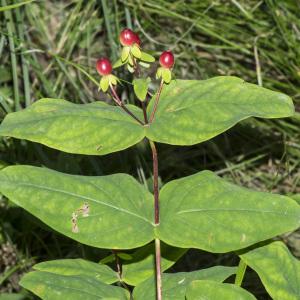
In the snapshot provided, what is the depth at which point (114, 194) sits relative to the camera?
43.6 inches

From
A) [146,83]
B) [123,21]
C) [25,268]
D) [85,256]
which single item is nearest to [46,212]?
[146,83]

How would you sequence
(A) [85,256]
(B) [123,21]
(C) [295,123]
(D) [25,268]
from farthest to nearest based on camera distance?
1. (B) [123,21]
2. (C) [295,123]
3. (D) [25,268]
4. (A) [85,256]

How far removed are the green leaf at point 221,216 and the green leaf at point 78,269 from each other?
14cm

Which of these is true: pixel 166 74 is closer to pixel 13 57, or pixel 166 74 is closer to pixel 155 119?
pixel 155 119

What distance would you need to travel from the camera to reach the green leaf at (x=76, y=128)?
3.45 feet

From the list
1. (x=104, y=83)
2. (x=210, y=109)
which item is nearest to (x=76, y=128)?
(x=104, y=83)

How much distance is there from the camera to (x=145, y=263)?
121 centimetres

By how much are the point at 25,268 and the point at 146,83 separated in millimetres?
835

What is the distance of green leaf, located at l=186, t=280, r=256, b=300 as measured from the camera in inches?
38.7

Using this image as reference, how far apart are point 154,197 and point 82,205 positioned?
0.11 m

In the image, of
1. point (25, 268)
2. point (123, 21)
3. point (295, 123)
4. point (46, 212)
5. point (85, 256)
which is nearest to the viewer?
point (46, 212)

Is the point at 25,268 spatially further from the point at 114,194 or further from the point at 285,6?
the point at 285,6

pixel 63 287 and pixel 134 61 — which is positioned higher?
pixel 134 61

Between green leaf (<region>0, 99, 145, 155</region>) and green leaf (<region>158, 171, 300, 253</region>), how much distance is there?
0.12 meters
